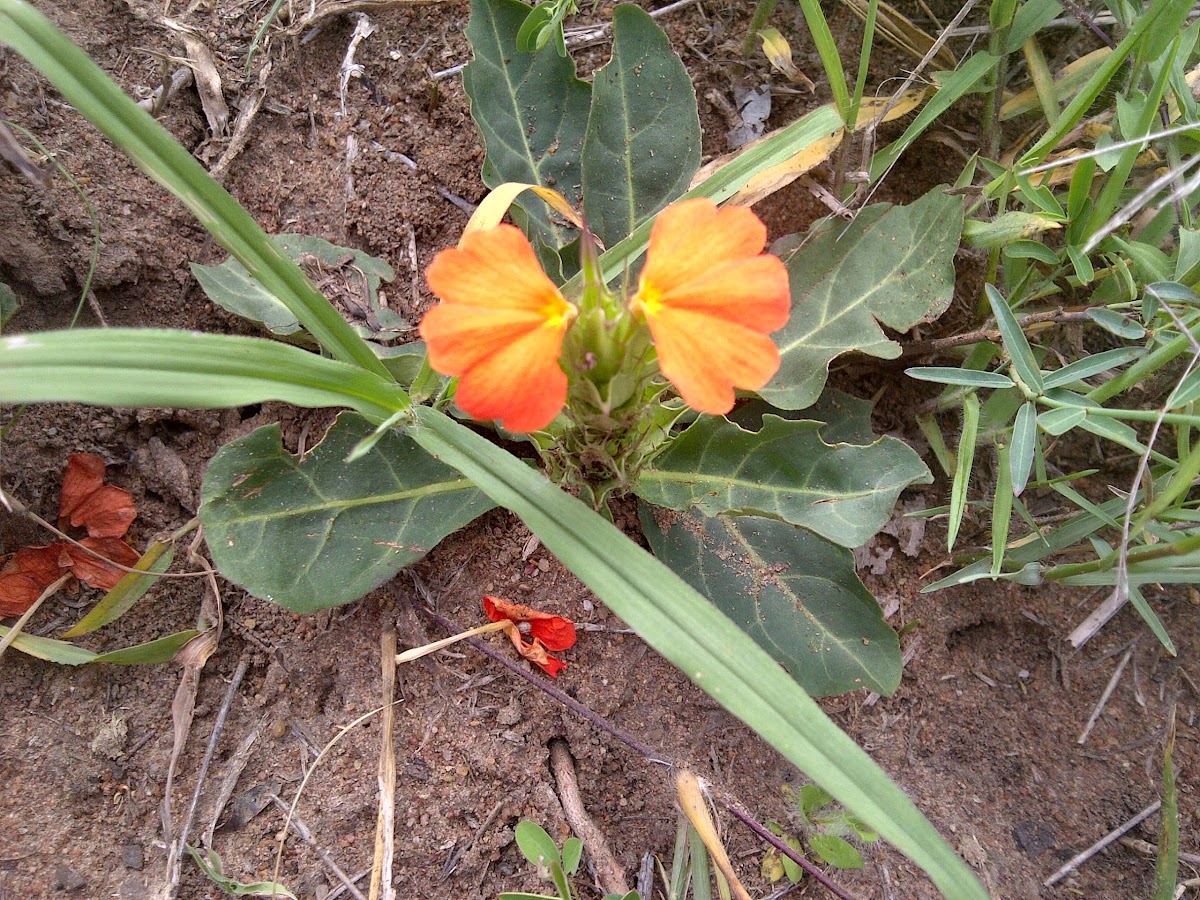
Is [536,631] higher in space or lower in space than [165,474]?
lower

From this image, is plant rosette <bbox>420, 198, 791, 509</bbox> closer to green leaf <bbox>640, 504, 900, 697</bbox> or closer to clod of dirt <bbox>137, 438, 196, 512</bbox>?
green leaf <bbox>640, 504, 900, 697</bbox>

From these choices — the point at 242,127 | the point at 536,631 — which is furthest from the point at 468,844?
the point at 242,127

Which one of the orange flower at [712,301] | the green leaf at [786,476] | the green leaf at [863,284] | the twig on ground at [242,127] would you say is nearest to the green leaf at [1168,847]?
the green leaf at [786,476]

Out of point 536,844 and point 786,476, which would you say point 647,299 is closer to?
point 786,476

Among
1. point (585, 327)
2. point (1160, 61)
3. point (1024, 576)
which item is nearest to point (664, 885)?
point (1024, 576)

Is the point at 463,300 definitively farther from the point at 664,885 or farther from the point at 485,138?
the point at 664,885
